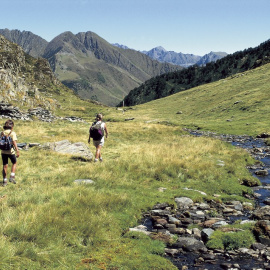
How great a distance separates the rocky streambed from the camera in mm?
6273

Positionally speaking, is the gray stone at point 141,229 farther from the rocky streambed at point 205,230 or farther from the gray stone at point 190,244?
the gray stone at point 190,244

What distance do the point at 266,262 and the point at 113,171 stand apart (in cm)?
881

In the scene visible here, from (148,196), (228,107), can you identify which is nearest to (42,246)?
(148,196)

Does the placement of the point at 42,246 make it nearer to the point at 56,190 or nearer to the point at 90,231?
the point at 90,231

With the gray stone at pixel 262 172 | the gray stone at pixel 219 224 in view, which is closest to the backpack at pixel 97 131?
the gray stone at pixel 219 224

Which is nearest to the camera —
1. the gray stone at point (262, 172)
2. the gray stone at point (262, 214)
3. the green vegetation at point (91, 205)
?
the green vegetation at point (91, 205)

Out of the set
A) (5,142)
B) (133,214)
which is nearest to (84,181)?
(133,214)

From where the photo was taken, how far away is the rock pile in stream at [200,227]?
637 centimetres

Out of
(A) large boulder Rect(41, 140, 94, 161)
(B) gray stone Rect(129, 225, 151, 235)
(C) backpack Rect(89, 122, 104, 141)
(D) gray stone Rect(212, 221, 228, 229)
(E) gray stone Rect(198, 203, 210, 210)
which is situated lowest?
(E) gray stone Rect(198, 203, 210, 210)

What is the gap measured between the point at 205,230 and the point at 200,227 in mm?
551

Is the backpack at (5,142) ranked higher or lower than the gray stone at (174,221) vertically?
higher

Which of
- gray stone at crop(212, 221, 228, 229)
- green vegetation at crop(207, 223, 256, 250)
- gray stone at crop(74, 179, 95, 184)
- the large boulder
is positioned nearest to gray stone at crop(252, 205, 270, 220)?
gray stone at crop(212, 221, 228, 229)

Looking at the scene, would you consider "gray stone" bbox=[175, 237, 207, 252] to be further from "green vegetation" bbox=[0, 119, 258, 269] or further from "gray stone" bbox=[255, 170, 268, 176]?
"gray stone" bbox=[255, 170, 268, 176]

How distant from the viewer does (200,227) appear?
815 cm
